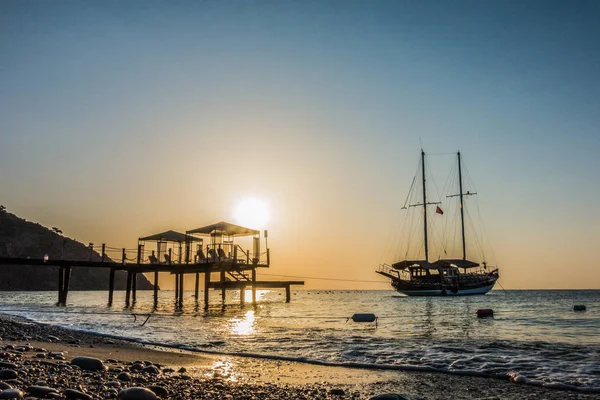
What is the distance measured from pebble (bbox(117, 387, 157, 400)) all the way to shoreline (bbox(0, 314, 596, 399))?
33.0 inches

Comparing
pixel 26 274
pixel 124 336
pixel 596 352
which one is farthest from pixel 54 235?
pixel 596 352

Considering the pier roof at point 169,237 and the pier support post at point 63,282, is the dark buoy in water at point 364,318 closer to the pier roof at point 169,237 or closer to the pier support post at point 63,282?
the pier roof at point 169,237

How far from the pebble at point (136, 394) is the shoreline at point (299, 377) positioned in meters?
0.84

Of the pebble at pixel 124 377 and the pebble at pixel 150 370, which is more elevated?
the pebble at pixel 124 377

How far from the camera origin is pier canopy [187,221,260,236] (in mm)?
41344

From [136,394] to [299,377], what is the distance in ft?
15.3

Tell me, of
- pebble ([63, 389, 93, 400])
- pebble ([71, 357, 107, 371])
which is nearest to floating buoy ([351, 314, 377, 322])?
pebble ([71, 357, 107, 371])

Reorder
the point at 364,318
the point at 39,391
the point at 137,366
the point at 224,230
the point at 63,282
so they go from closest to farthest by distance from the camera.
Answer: the point at 39,391 < the point at 137,366 < the point at 364,318 < the point at 224,230 < the point at 63,282

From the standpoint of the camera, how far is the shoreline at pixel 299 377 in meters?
9.44

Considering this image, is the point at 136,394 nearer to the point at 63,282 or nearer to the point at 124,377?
the point at 124,377

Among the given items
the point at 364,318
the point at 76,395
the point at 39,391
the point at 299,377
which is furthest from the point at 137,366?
the point at 364,318

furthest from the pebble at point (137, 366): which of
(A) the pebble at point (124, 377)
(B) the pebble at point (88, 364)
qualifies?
(A) the pebble at point (124, 377)

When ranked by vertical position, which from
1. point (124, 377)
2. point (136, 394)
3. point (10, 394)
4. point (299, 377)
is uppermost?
point (10, 394)

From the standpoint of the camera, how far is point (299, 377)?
11.0m
